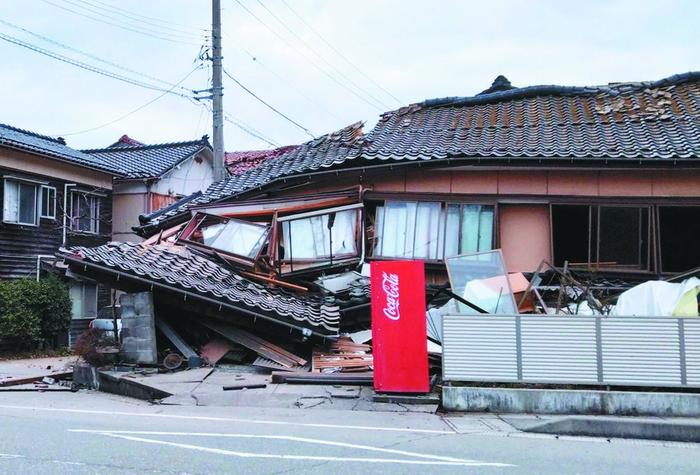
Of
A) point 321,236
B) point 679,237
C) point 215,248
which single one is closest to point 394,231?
point 321,236

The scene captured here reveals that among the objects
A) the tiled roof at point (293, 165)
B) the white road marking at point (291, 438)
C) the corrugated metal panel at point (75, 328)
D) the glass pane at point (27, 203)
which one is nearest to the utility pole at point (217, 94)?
the tiled roof at point (293, 165)

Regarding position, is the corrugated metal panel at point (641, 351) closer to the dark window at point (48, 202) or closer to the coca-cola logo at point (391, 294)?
the coca-cola logo at point (391, 294)

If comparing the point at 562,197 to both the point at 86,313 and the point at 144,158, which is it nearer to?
the point at 86,313

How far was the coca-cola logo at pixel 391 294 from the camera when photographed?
9297 mm

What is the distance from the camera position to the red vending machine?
9.22m

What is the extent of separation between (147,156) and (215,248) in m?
14.6

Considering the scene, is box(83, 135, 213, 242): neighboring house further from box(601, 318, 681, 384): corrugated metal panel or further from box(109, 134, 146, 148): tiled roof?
box(601, 318, 681, 384): corrugated metal panel

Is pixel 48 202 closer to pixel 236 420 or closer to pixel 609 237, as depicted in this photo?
pixel 236 420

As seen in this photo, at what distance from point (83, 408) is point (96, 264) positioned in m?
3.01

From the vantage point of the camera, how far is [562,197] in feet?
43.5

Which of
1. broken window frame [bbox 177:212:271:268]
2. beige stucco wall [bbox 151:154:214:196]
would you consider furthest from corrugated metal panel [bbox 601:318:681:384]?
beige stucco wall [bbox 151:154:214:196]

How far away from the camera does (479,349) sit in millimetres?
9172

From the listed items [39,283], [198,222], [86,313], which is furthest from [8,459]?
[86,313]

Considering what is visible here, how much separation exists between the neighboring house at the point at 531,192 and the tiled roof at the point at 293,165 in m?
0.10
